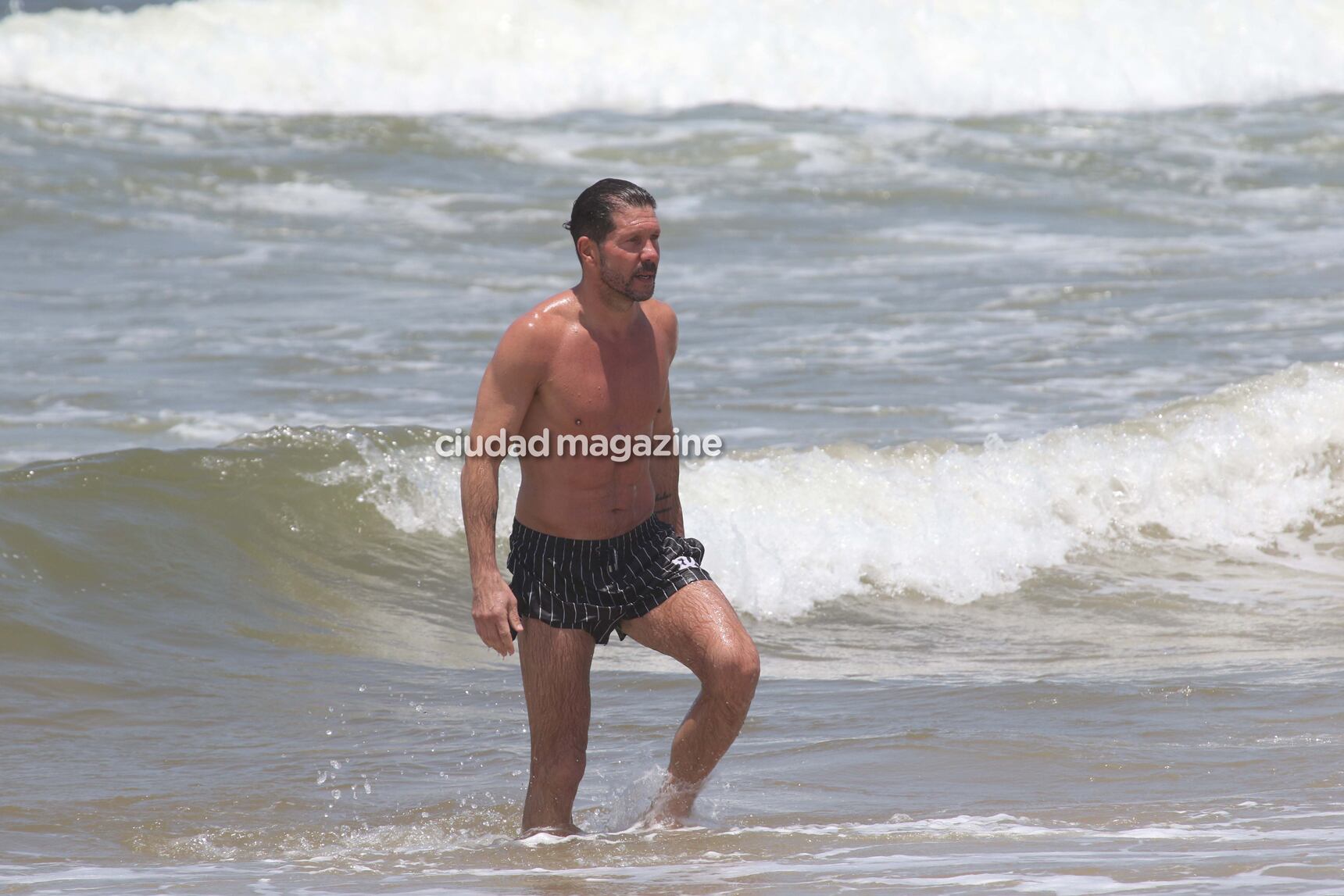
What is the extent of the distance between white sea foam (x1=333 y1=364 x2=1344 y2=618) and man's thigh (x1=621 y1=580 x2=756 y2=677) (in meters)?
4.05

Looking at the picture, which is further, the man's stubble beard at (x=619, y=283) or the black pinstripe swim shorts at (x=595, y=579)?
the black pinstripe swim shorts at (x=595, y=579)

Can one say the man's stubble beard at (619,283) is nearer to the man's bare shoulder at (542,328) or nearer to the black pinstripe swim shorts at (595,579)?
the man's bare shoulder at (542,328)

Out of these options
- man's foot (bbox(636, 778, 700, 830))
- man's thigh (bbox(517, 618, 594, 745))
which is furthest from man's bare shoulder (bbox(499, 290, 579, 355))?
man's foot (bbox(636, 778, 700, 830))

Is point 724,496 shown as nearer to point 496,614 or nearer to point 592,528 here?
point 592,528

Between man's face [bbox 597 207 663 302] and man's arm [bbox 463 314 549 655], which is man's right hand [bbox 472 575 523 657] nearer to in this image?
man's arm [bbox 463 314 549 655]

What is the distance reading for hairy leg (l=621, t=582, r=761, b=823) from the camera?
→ 427cm

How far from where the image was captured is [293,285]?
1478cm

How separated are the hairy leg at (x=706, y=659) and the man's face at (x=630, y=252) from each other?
79 centimetres

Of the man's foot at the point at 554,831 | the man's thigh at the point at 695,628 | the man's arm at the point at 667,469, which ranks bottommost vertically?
the man's foot at the point at 554,831

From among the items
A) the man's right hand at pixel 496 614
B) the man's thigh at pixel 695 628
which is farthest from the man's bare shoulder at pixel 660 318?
the man's right hand at pixel 496 614

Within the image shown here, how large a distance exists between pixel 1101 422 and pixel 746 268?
19.2 ft

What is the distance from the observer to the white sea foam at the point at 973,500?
8883 millimetres

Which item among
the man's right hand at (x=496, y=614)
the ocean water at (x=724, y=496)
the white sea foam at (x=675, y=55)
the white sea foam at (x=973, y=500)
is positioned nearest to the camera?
the man's right hand at (x=496, y=614)

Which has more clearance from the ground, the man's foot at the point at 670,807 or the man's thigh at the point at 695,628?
the man's thigh at the point at 695,628
